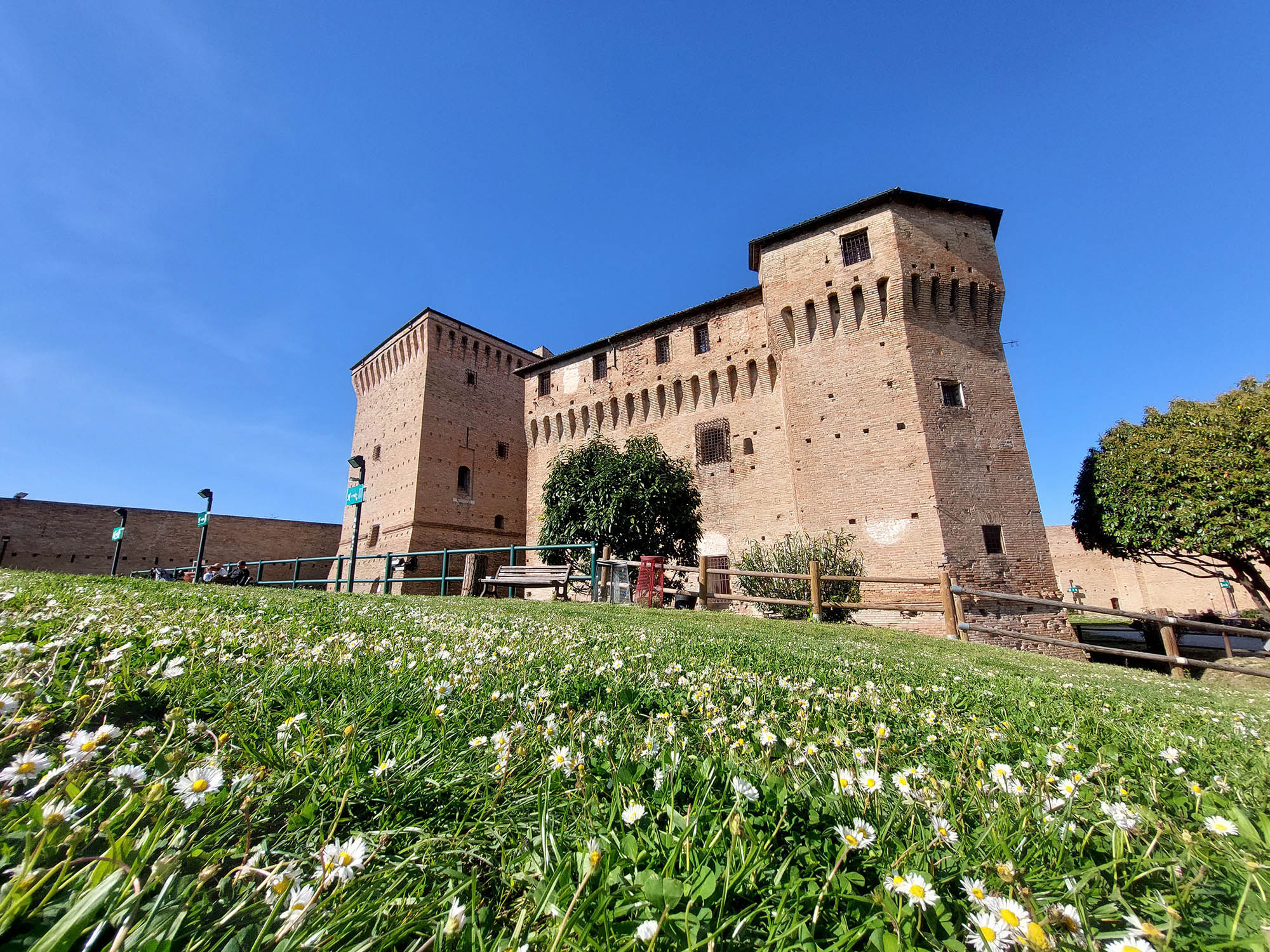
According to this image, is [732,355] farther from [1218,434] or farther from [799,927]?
[799,927]

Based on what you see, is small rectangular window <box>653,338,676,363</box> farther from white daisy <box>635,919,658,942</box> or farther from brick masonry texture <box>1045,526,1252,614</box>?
brick masonry texture <box>1045,526,1252,614</box>

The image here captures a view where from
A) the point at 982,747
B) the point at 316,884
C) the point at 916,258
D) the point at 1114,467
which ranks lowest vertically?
the point at 982,747

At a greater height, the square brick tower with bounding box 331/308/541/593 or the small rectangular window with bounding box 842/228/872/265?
the small rectangular window with bounding box 842/228/872/265

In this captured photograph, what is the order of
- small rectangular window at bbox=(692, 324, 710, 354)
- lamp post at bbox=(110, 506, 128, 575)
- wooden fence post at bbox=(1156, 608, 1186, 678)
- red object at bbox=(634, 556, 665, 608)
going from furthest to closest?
1. lamp post at bbox=(110, 506, 128, 575)
2. small rectangular window at bbox=(692, 324, 710, 354)
3. red object at bbox=(634, 556, 665, 608)
4. wooden fence post at bbox=(1156, 608, 1186, 678)

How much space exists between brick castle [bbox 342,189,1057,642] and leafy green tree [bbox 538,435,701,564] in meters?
3.78

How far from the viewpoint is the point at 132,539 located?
91.8ft

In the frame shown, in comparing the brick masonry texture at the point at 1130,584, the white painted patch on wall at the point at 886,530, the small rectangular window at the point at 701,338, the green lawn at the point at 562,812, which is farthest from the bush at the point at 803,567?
the brick masonry texture at the point at 1130,584

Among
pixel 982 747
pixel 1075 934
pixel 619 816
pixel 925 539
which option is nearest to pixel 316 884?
pixel 619 816

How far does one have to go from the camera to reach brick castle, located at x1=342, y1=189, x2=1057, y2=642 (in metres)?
16.2

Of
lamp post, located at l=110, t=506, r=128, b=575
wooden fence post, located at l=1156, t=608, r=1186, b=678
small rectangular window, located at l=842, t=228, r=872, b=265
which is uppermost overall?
small rectangular window, located at l=842, t=228, r=872, b=265

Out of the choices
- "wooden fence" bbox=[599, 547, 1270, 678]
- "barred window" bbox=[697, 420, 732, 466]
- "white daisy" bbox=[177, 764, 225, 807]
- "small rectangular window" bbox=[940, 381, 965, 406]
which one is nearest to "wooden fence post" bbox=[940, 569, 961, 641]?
"wooden fence" bbox=[599, 547, 1270, 678]

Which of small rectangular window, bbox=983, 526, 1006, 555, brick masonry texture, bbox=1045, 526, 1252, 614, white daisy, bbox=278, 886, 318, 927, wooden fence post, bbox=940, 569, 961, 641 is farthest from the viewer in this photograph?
brick masonry texture, bbox=1045, 526, 1252, 614

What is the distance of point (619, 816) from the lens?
4.24 ft

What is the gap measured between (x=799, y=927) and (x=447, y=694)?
5.22 feet
